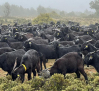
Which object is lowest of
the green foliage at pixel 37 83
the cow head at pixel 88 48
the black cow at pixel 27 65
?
the green foliage at pixel 37 83

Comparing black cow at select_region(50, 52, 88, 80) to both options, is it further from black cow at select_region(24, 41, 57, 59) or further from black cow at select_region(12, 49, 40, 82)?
black cow at select_region(24, 41, 57, 59)

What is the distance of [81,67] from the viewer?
22.0 feet

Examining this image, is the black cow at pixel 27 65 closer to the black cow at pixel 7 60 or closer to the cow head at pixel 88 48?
the black cow at pixel 7 60

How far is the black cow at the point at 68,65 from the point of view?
21.6 feet

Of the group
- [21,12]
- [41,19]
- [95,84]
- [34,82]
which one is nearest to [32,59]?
[34,82]

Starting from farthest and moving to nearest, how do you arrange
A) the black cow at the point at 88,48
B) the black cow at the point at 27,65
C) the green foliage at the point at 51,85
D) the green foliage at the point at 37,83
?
the black cow at the point at 88,48
the black cow at the point at 27,65
the green foliage at the point at 37,83
the green foliage at the point at 51,85

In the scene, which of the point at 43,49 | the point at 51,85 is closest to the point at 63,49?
the point at 43,49

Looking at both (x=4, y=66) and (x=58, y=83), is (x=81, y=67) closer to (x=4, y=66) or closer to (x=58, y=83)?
(x=58, y=83)

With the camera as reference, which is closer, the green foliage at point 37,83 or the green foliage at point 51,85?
the green foliage at point 51,85

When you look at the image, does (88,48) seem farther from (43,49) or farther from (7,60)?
(7,60)

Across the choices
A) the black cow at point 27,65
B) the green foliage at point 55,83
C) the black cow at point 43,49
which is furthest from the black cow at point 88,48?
the green foliage at point 55,83

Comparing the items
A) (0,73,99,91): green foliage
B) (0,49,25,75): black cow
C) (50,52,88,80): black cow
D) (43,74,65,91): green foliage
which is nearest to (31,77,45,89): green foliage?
(0,73,99,91): green foliage

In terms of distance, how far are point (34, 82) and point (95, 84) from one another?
2.11 m

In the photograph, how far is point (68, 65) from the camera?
21.9ft
